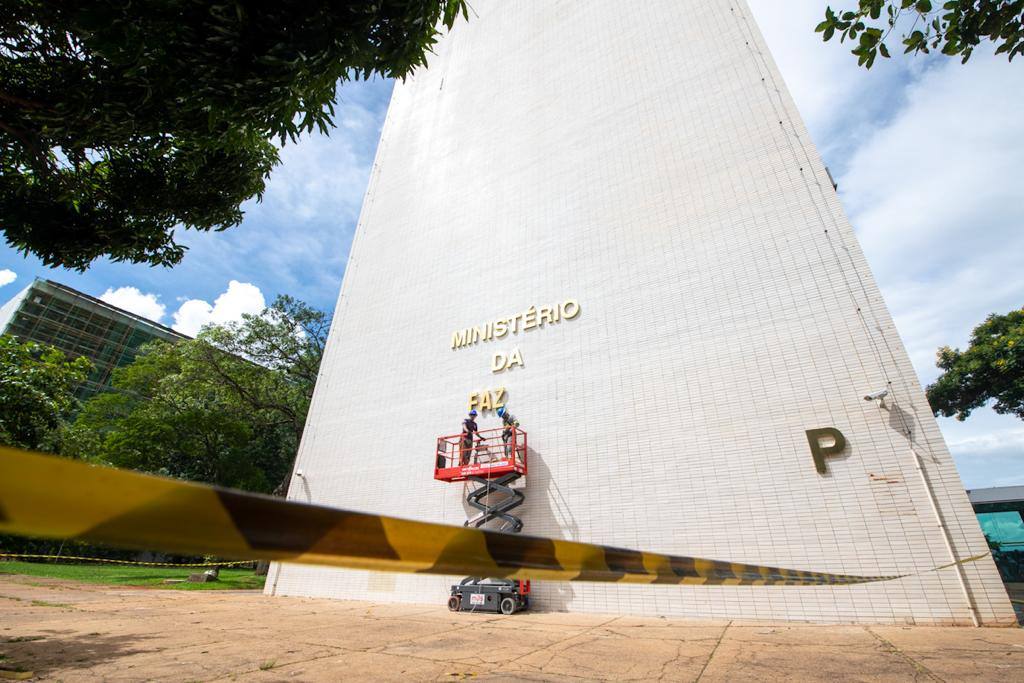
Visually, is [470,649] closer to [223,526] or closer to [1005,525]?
[223,526]

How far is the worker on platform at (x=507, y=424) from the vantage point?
8484mm

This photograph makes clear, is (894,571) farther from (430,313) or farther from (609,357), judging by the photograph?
(430,313)

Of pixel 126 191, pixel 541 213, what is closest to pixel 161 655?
pixel 126 191

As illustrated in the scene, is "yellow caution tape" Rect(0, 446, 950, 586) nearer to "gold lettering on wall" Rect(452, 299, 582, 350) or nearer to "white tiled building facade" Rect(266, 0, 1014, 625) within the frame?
"white tiled building facade" Rect(266, 0, 1014, 625)

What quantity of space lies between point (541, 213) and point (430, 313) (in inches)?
142

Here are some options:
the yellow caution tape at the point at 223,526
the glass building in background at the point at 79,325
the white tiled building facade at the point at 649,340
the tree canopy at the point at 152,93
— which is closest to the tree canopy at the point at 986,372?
the white tiled building facade at the point at 649,340

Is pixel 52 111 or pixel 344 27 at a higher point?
pixel 344 27

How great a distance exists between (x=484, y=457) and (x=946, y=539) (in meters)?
6.62

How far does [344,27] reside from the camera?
3572mm

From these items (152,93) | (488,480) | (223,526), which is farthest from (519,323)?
(223,526)

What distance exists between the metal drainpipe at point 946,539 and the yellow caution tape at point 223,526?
667 cm

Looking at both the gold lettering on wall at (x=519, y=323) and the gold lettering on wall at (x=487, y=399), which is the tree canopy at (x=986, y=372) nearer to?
the gold lettering on wall at (x=519, y=323)

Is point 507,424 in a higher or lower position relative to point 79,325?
lower

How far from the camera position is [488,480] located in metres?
8.29
